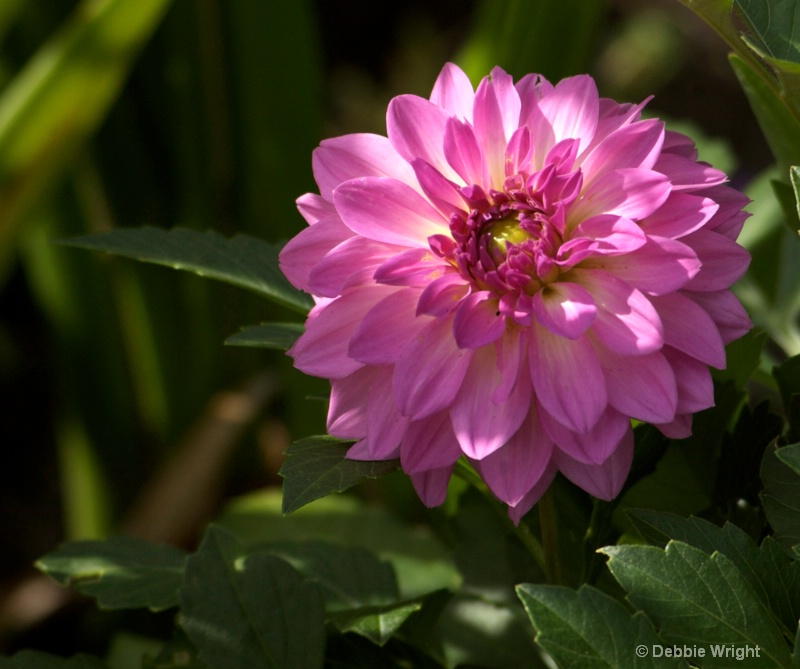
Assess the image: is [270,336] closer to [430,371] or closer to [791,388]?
[430,371]

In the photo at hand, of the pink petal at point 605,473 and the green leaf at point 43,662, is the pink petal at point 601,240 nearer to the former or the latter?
the pink petal at point 605,473

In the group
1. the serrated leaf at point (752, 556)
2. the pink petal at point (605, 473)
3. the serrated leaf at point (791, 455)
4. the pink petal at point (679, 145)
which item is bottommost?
the serrated leaf at point (752, 556)

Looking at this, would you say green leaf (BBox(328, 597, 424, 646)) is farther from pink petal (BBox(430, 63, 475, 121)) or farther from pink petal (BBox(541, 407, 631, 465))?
pink petal (BBox(430, 63, 475, 121))

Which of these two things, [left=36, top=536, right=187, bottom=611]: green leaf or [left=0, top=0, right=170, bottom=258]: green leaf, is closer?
[left=36, top=536, right=187, bottom=611]: green leaf

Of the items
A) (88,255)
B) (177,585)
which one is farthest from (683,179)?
(88,255)

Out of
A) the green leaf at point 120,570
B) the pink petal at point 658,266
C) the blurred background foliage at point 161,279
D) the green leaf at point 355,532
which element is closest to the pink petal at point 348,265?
the pink petal at point 658,266

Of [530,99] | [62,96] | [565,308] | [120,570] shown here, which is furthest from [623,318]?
[62,96]

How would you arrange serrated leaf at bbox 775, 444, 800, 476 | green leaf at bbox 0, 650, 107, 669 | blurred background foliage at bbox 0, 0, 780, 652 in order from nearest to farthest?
serrated leaf at bbox 775, 444, 800, 476
green leaf at bbox 0, 650, 107, 669
blurred background foliage at bbox 0, 0, 780, 652

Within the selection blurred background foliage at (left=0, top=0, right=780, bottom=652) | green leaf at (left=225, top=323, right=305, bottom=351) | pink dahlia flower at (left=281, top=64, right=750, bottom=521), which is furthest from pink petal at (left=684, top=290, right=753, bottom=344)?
blurred background foliage at (left=0, top=0, right=780, bottom=652)
